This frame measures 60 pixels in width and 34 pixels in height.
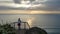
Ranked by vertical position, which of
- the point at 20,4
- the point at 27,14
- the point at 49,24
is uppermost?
the point at 20,4

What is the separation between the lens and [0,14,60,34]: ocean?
5.29 feet

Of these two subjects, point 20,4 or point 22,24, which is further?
point 22,24

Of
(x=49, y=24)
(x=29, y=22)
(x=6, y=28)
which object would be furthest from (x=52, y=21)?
(x=6, y=28)

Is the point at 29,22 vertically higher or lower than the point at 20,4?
lower

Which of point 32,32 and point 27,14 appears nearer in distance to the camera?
point 32,32

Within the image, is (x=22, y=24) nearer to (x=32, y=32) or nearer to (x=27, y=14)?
(x=27, y=14)

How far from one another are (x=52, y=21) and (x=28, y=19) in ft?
0.91

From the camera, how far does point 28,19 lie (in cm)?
163

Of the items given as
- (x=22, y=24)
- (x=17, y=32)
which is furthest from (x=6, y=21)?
(x=17, y=32)

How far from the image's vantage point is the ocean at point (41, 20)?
1.61m

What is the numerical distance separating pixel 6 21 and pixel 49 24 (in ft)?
1.60

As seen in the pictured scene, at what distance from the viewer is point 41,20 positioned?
1630 mm

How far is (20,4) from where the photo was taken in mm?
→ 1271

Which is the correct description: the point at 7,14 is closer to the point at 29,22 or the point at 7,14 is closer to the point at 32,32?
the point at 29,22
